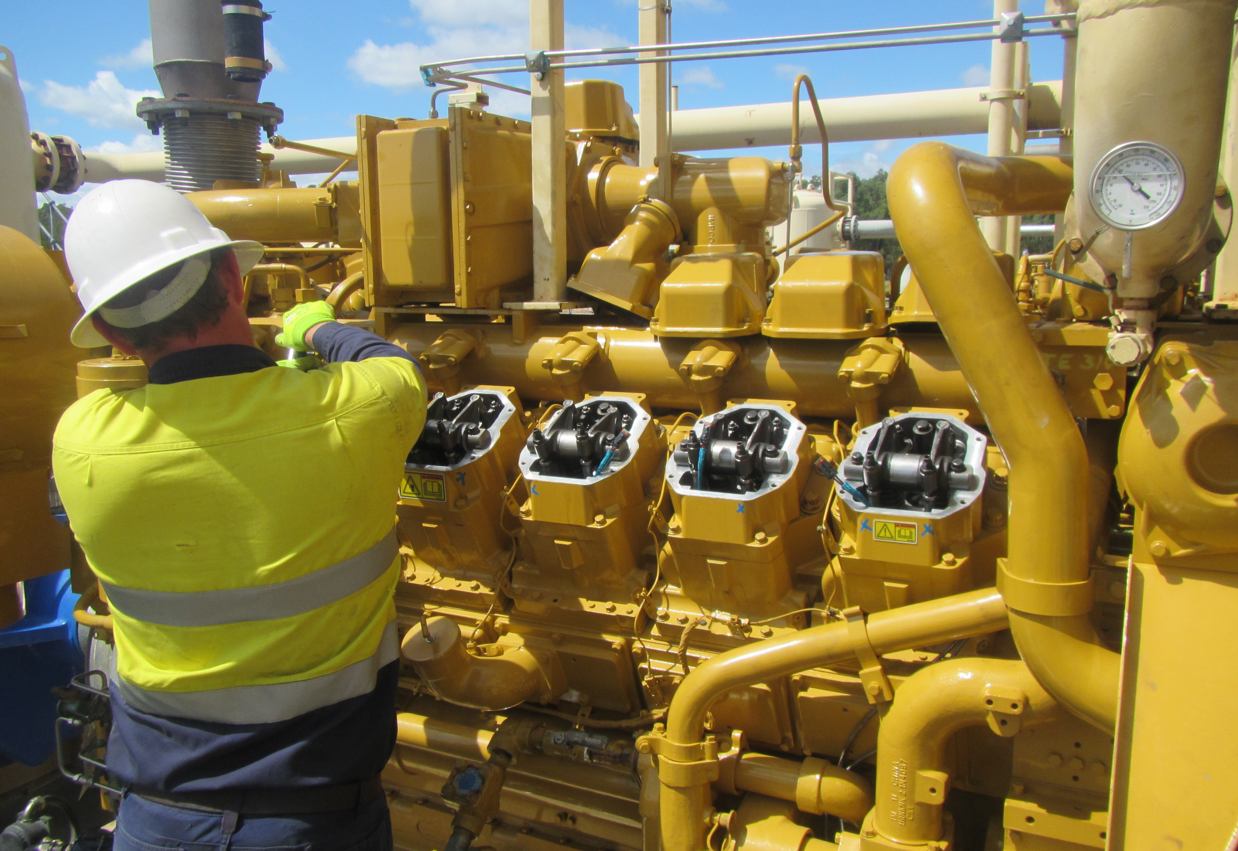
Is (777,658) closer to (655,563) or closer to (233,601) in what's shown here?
(655,563)

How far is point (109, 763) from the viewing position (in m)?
2.07

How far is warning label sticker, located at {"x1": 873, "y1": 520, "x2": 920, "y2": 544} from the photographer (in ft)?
8.00

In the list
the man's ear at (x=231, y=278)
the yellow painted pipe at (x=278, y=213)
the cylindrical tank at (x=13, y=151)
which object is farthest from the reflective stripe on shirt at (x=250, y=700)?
the cylindrical tank at (x=13, y=151)

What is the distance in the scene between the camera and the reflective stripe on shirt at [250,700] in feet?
6.27

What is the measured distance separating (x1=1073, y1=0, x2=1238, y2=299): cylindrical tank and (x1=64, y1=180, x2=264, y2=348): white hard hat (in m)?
1.88

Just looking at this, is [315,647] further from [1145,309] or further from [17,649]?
[17,649]

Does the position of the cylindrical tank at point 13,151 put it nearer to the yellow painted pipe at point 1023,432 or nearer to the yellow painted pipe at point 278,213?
the yellow painted pipe at point 278,213

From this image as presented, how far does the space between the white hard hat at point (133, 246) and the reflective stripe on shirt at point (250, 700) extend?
0.82 m

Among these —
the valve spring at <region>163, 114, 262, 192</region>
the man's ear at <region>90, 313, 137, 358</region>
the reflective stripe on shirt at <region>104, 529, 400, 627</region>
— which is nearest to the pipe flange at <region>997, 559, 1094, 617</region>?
the reflective stripe on shirt at <region>104, 529, 400, 627</region>

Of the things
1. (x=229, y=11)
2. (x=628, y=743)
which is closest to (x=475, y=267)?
(x=628, y=743)

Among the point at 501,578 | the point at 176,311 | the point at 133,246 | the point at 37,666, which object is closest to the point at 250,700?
the point at 176,311

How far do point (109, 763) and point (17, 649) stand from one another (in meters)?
1.93

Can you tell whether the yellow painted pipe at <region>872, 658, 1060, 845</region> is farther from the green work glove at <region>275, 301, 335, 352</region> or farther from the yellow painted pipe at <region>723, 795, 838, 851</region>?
the green work glove at <region>275, 301, 335, 352</region>

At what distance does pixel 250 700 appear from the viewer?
191cm
